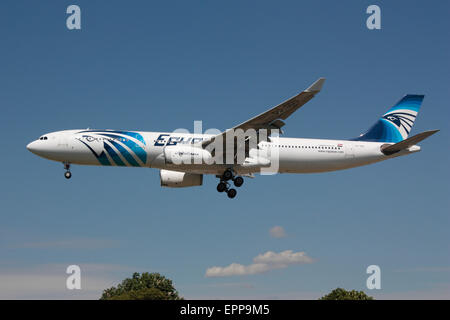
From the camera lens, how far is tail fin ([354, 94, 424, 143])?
42.5m

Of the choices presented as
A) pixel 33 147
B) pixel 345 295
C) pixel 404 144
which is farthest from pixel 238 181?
pixel 345 295

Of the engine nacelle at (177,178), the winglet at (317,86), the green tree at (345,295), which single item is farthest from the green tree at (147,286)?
the winglet at (317,86)

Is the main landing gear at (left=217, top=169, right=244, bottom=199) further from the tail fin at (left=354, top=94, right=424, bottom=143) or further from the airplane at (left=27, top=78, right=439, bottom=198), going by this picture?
the tail fin at (left=354, top=94, right=424, bottom=143)

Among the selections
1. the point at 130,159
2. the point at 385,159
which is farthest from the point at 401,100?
the point at 130,159

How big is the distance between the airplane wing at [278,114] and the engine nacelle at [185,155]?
868 millimetres

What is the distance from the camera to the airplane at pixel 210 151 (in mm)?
35406

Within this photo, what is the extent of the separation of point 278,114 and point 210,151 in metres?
5.94

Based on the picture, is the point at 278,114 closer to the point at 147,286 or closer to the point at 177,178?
the point at 177,178

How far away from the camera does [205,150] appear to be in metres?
36.1

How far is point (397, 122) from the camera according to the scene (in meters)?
44.8

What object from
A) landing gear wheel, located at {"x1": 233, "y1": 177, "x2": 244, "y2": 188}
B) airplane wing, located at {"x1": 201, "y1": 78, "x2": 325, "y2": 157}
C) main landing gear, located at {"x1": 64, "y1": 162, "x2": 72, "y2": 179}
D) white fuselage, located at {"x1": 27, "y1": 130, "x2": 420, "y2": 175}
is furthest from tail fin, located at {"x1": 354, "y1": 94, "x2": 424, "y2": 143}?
main landing gear, located at {"x1": 64, "y1": 162, "x2": 72, "y2": 179}
